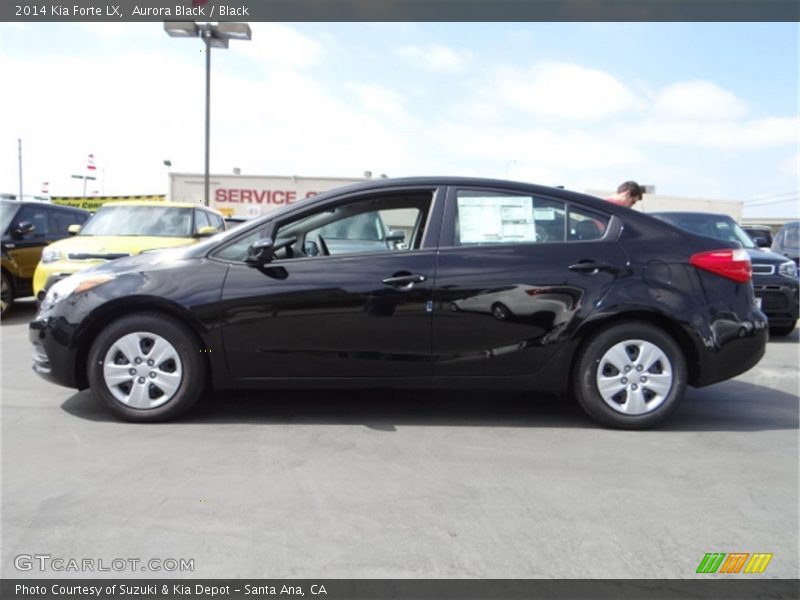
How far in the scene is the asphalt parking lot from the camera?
8.11ft

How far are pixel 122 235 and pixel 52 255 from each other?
83cm

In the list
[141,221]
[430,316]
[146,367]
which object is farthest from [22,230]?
[430,316]

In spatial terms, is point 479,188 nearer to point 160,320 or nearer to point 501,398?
Result: point 501,398

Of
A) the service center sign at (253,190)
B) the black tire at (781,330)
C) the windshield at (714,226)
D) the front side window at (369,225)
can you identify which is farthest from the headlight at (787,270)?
the service center sign at (253,190)

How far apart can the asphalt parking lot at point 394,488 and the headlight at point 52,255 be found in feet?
11.5

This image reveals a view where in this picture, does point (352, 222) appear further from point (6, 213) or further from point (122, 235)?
point (6, 213)

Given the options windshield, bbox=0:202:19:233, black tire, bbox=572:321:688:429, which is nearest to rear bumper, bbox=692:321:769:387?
black tire, bbox=572:321:688:429

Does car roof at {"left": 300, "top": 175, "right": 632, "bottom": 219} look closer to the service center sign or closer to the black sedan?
→ the black sedan

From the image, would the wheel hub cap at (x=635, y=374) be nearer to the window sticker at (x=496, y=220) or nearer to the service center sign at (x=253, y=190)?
the window sticker at (x=496, y=220)

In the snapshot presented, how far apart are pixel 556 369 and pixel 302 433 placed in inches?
65.3

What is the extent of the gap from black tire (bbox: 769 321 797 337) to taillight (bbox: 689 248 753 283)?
15.8ft

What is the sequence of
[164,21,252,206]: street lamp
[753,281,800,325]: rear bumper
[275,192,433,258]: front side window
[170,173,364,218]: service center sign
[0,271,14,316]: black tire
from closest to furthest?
1. [275,192,433,258]: front side window
2. [753,281,800,325]: rear bumper
3. [0,271,14,316]: black tire
4. [164,21,252,206]: street lamp
5. [170,173,364,218]: service center sign

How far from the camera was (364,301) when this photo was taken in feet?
12.8

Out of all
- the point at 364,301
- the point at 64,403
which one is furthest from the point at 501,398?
the point at 64,403
